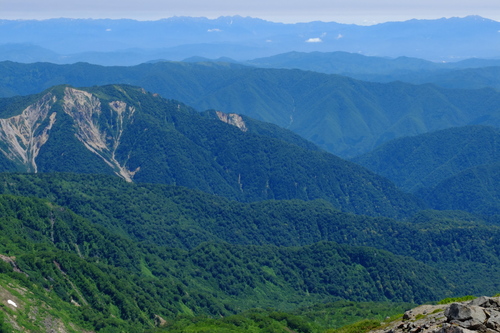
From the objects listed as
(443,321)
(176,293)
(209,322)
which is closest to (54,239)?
(176,293)

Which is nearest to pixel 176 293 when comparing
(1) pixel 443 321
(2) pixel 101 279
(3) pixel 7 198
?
(2) pixel 101 279

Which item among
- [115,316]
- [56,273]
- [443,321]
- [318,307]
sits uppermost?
[443,321]

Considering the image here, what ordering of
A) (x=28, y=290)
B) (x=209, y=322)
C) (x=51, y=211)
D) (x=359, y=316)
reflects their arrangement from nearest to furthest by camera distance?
(x=28, y=290)
(x=209, y=322)
(x=359, y=316)
(x=51, y=211)

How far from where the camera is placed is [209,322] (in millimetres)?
133500

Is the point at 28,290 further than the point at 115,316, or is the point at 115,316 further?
the point at 115,316

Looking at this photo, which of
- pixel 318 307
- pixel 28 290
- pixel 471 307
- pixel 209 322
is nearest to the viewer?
pixel 471 307

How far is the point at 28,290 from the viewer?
124250 mm

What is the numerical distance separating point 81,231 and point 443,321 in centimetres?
15477

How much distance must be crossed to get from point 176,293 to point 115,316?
39.0 metres

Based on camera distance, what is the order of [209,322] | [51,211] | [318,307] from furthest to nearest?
1. [51,211]
2. [318,307]
3. [209,322]

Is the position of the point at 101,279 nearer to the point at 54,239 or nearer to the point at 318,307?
the point at 54,239

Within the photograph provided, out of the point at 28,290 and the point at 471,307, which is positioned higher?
the point at 471,307

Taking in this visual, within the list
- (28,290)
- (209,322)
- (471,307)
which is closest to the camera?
(471,307)

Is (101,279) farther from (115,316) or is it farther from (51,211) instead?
(51,211)
